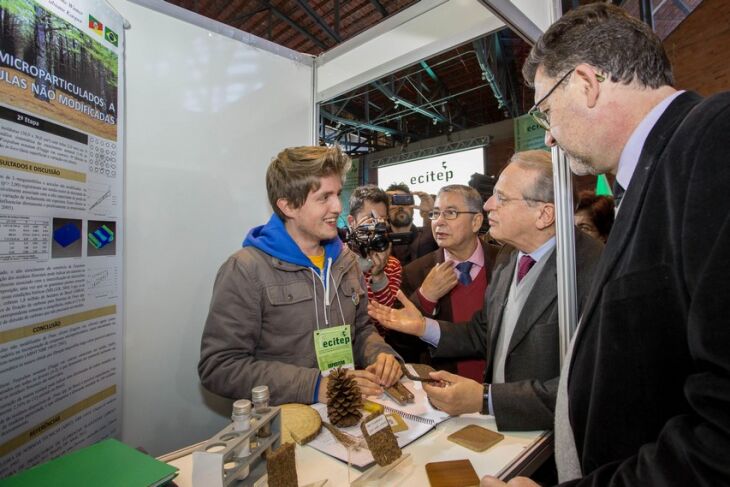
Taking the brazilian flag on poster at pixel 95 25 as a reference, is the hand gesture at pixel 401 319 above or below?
below

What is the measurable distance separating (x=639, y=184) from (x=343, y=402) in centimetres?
92

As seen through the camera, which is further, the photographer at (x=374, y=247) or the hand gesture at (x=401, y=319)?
the photographer at (x=374, y=247)

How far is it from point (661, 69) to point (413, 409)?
1.14 metres

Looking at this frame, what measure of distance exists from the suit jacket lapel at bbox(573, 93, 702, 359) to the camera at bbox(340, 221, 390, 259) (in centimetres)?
137

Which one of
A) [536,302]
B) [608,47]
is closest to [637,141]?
[608,47]

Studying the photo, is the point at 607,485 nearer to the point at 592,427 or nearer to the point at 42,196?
the point at 592,427

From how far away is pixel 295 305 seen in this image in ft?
4.83

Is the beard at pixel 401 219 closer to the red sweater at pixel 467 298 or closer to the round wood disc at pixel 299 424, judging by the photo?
the red sweater at pixel 467 298

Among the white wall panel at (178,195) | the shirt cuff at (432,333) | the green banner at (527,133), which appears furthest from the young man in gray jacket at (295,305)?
the green banner at (527,133)

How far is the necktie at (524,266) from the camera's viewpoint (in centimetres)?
162

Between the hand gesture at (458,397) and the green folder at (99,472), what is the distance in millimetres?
755

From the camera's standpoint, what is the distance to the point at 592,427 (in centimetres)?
71

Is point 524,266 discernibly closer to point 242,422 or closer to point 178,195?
point 242,422

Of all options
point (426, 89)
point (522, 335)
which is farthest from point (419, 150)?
point (522, 335)
